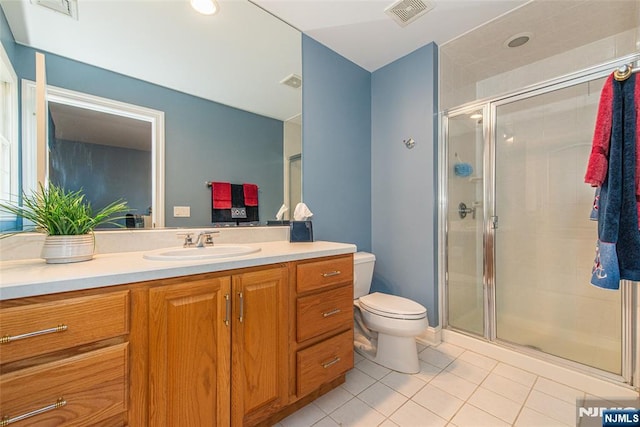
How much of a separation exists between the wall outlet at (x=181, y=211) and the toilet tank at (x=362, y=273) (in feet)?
3.91

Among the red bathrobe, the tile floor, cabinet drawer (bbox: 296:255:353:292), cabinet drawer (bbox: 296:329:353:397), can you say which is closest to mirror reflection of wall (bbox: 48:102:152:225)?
cabinet drawer (bbox: 296:255:353:292)

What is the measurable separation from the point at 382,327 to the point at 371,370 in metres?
0.30

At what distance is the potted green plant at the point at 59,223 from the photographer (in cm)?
94

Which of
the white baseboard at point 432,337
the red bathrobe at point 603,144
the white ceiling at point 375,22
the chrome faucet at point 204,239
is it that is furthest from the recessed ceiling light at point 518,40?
the chrome faucet at point 204,239

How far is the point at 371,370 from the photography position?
1.71 metres

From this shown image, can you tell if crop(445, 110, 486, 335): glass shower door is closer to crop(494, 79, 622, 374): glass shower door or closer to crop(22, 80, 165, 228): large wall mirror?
crop(494, 79, 622, 374): glass shower door

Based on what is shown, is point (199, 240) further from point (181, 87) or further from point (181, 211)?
point (181, 87)

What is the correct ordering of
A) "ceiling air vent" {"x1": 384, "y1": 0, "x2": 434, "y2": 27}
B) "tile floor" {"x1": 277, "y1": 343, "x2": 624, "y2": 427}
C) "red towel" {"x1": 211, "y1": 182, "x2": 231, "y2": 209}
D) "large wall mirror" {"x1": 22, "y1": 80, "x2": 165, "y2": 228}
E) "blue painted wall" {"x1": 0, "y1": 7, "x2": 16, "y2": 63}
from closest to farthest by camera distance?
"blue painted wall" {"x1": 0, "y1": 7, "x2": 16, "y2": 63} < "large wall mirror" {"x1": 22, "y1": 80, "x2": 165, "y2": 228} < "tile floor" {"x1": 277, "y1": 343, "x2": 624, "y2": 427} < "red towel" {"x1": 211, "y1": 182, "x2": 231, "y2": 209} < "ceiling air vent" {"x1": 384, "y1": 0, "x2": 434, "y2": 27}

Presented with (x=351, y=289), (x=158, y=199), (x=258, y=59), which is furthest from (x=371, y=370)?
(x=258, y=59)

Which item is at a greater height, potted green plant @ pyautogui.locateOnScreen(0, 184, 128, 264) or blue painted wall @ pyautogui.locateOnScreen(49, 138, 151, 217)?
blue painted wall @ pyautogui.locateOnScreen(49, 138, 151, 217)

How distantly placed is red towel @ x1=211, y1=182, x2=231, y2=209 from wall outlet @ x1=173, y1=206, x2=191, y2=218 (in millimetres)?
148

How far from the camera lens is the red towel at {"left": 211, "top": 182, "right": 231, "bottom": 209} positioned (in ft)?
5.13

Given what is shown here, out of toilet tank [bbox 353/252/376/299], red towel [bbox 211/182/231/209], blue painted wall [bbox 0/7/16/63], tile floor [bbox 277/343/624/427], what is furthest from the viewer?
toilet tank [bbox 353/252/376/299]

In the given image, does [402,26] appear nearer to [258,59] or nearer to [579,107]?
[258,59]
